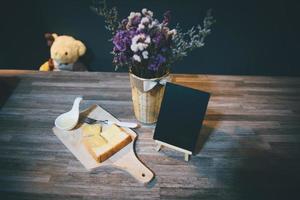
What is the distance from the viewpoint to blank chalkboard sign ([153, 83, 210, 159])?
3.11 ft

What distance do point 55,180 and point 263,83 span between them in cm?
→ 102

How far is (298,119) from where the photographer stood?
3.90ft

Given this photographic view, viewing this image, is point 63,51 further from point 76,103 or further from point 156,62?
point 156,62

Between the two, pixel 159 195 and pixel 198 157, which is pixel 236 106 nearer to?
pixel 198 157

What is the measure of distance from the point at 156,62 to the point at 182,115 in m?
0.19

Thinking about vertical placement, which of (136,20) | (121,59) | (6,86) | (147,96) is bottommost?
(6,86)

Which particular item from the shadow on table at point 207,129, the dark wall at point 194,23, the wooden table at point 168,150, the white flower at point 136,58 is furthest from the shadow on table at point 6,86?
the shadow on table at point 207,129

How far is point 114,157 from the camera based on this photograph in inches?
39.8

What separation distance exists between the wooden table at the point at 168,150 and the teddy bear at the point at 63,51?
399 millimetres

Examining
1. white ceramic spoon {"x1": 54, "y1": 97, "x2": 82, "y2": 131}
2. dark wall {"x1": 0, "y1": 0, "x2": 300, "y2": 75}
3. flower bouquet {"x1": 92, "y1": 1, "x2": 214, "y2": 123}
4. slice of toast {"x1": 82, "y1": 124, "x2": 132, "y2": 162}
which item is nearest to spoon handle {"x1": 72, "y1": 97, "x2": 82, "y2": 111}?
white ceramic spoon {"x1": 54, "y1": 97, "x2": 82, "y2": 131}

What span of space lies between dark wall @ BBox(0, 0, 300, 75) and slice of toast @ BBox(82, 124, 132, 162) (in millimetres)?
1069

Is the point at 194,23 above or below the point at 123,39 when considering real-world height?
below

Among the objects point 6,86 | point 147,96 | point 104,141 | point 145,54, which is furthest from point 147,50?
point 6,86

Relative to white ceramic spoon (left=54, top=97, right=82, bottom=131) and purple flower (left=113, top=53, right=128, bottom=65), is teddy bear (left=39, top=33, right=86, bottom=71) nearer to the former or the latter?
white ceramic spoon (left=54, top=97, right=82, bottom=131)
